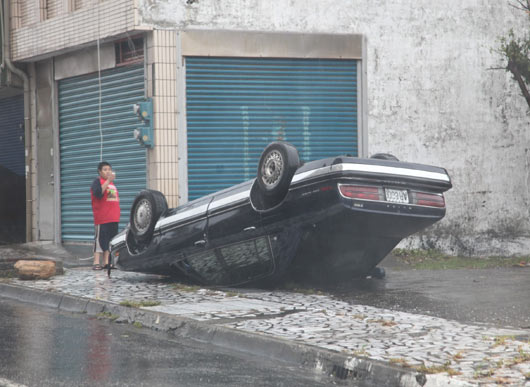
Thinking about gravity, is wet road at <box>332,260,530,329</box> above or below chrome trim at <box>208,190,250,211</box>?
below

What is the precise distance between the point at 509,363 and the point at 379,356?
93cm

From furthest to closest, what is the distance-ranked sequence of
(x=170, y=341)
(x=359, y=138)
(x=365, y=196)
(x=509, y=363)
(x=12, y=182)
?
1. (x=12, y=182)
2. (x=359, y=138)
3. (x=365, y=196)
4. (x=170, y=341)
5. (x=509, y=363)

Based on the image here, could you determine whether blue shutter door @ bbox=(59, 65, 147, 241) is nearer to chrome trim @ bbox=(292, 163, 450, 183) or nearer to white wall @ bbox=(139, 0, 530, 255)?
white wall @ bbox=(139, 0, 530, 255)

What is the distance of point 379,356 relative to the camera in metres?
6.61

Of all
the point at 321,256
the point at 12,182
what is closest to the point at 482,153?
the point at 321,256

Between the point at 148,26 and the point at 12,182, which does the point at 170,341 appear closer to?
the point at 148,26

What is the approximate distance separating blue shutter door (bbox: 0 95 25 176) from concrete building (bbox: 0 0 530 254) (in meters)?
2.09

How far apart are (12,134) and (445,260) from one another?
10.9 metres

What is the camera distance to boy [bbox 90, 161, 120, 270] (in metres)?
13.8

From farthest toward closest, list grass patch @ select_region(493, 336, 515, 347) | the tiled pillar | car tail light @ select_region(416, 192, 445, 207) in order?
the tiled pillar
car tail light @ select_region(416, 192, 445, 207)
grass patch @ select_region(493, 336, 515, 347)

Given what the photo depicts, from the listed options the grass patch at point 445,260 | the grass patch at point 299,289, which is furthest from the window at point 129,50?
the grass patch at point 299,289

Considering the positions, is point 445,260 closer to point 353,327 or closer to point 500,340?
point 353,327

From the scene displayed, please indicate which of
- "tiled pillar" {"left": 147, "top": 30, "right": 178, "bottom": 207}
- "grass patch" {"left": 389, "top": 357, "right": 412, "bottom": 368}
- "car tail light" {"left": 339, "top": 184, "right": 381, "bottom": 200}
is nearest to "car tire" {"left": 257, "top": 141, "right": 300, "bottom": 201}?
"car tail light" {"left": 339, "top": 184, "right": 381, "bottom": 200}

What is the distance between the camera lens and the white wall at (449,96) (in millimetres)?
16766
